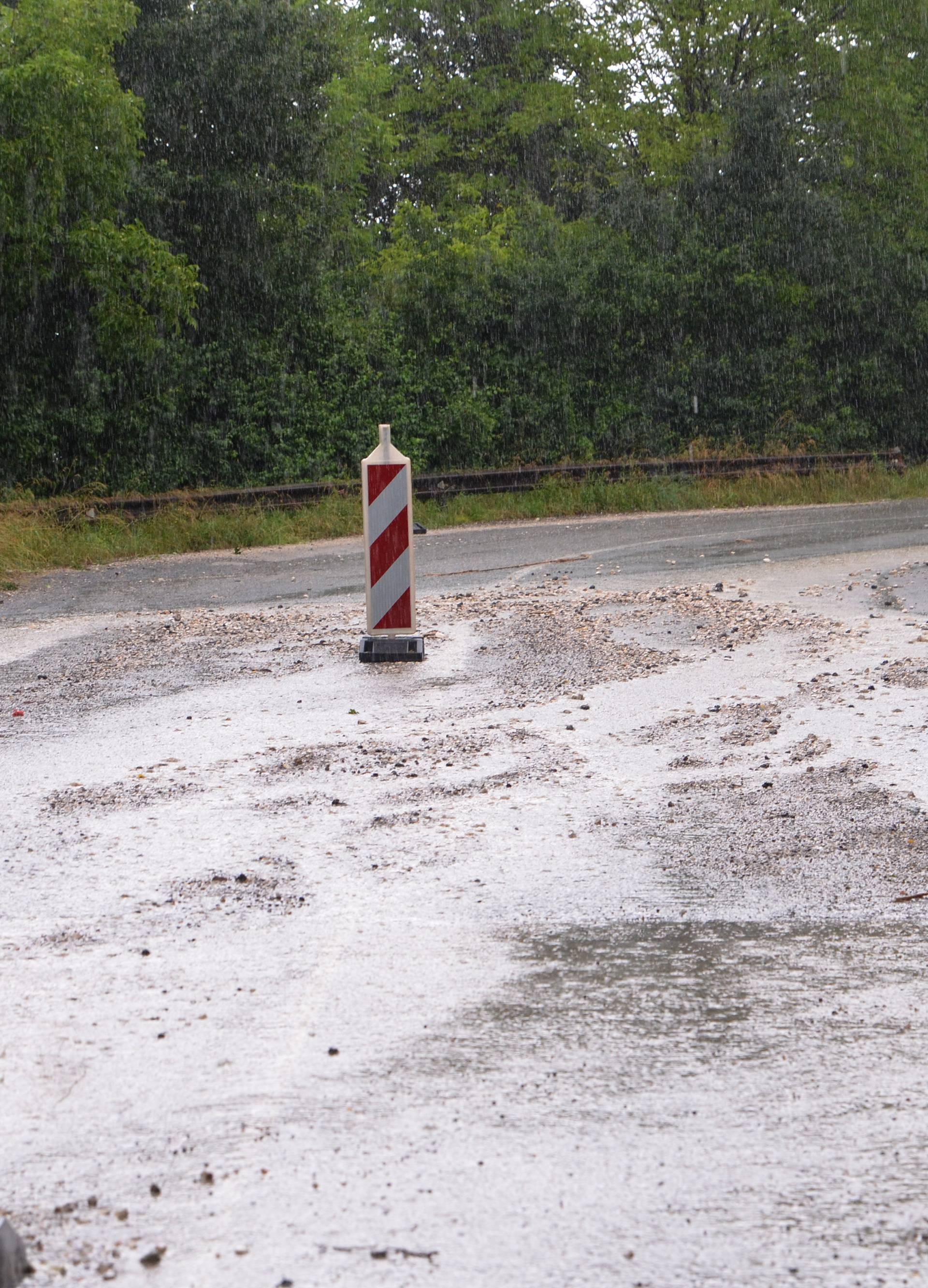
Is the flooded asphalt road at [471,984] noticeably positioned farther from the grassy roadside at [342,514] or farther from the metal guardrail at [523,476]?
the metal guardrail at [523,476]

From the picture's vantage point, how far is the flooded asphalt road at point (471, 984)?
118 inches

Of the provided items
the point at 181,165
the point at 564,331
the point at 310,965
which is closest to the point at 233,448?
the point at 181,165

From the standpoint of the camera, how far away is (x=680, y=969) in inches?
173

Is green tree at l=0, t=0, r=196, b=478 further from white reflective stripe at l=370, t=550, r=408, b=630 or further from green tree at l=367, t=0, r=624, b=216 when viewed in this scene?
green tree at l=367, t=0, r=624, b=216

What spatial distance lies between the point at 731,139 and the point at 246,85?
11.8 meters

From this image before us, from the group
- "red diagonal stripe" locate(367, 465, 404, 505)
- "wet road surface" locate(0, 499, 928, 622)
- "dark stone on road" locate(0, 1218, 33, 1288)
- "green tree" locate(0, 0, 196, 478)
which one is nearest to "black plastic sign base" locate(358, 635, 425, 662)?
"red diagonal stripe" locate(367, 465, 404, 505)

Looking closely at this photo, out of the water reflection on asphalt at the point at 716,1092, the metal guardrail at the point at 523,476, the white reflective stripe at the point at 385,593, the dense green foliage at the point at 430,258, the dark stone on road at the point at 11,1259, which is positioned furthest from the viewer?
the metal guardrail at the point at 523,476

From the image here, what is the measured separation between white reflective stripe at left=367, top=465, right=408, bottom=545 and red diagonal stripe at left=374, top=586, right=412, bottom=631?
1.51 ft

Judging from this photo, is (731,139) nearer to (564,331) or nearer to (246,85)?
(564,331)

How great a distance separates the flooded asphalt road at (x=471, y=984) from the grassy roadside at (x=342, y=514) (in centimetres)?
973

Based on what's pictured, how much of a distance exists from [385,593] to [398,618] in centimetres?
19

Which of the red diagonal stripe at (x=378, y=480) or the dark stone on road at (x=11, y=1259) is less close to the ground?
the red diagonal stripe at (x=378, y=480)

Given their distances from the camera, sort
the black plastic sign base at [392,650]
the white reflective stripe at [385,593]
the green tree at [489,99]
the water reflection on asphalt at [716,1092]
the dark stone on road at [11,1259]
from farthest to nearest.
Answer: the green tree at [489,99], the white reflective stripe at [385,593], the black plastic sign base at [392,650], the water reflection on asphalt at [716,1092], the dark stone on road at [11,1259]

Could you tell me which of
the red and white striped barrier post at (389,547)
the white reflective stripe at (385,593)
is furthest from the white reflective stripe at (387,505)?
the white reflective stripe at (385,593)
